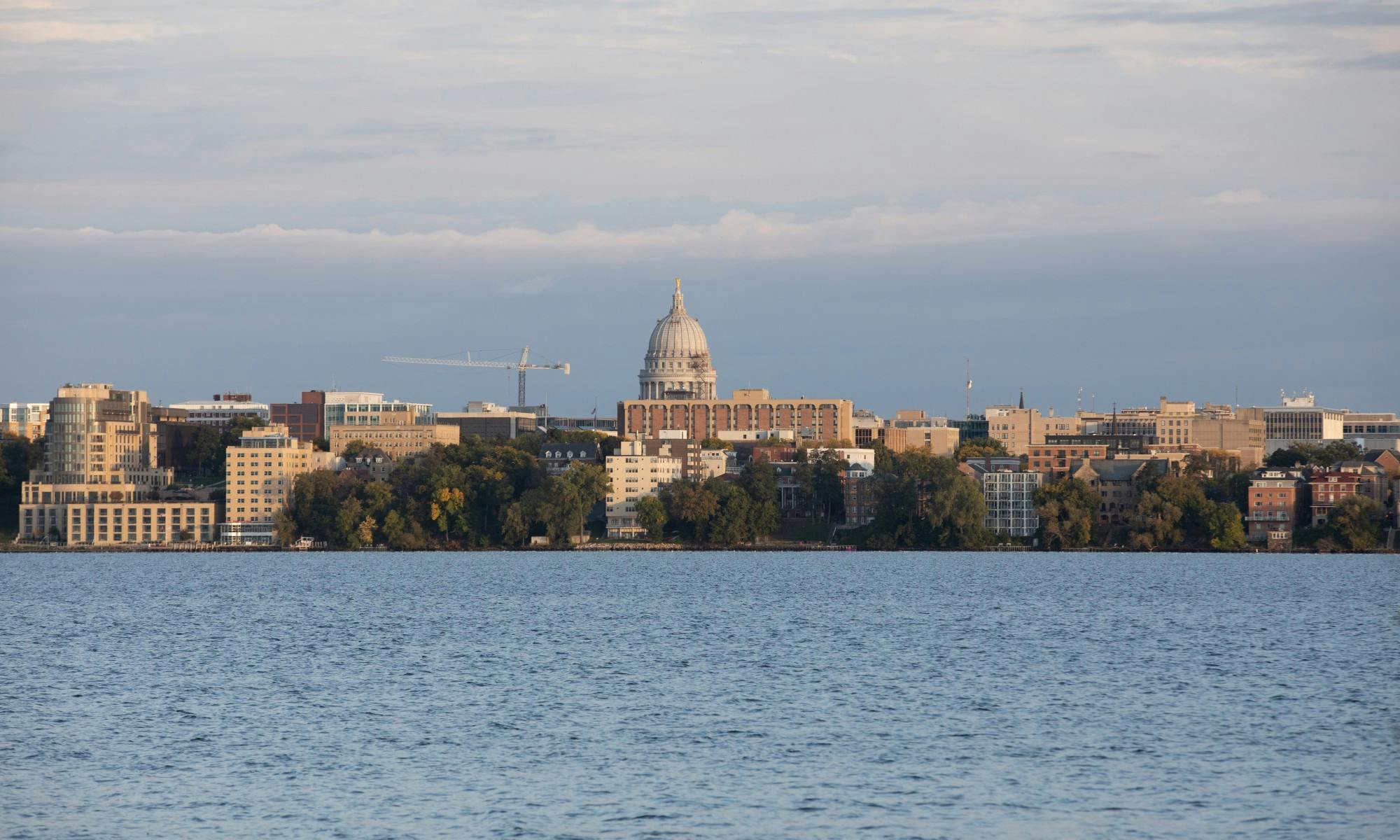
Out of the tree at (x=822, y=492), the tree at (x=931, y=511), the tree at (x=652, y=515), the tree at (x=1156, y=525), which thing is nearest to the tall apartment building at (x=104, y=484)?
the tree at (x=652, y=515)

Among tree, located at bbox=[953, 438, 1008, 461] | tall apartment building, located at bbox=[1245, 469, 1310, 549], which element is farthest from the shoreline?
tree, located at bbox=[953, 438, 1008, 461]

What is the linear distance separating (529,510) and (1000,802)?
10263 cm

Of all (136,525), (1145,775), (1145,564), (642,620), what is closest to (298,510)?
(136,525)

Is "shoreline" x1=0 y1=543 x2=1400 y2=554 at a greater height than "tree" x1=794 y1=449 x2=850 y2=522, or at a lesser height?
lesser

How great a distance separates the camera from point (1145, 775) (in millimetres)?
33219

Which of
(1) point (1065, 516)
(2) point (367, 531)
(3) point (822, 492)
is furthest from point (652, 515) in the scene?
(1) point (1065, 516)

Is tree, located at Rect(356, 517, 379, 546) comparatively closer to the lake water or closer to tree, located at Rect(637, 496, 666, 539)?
tree, located at Rect(637, 496, 666, 539)

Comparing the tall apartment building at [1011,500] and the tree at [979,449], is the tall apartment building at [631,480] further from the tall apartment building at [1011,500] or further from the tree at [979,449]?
the tree at [979,449]

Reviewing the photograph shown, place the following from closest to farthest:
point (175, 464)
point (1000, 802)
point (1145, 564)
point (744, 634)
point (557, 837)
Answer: point (557, 837) < point (1000, 802) < point (744, 634) < point (1145, 564) < point (175, 464)

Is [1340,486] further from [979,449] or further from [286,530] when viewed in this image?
[286,530]

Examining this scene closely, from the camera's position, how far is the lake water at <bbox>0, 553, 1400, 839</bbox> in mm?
30484

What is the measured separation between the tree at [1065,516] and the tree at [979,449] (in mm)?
28154

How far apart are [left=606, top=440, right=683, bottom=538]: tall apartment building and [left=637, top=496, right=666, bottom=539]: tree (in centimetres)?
254

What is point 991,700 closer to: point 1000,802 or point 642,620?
point 1000,802
